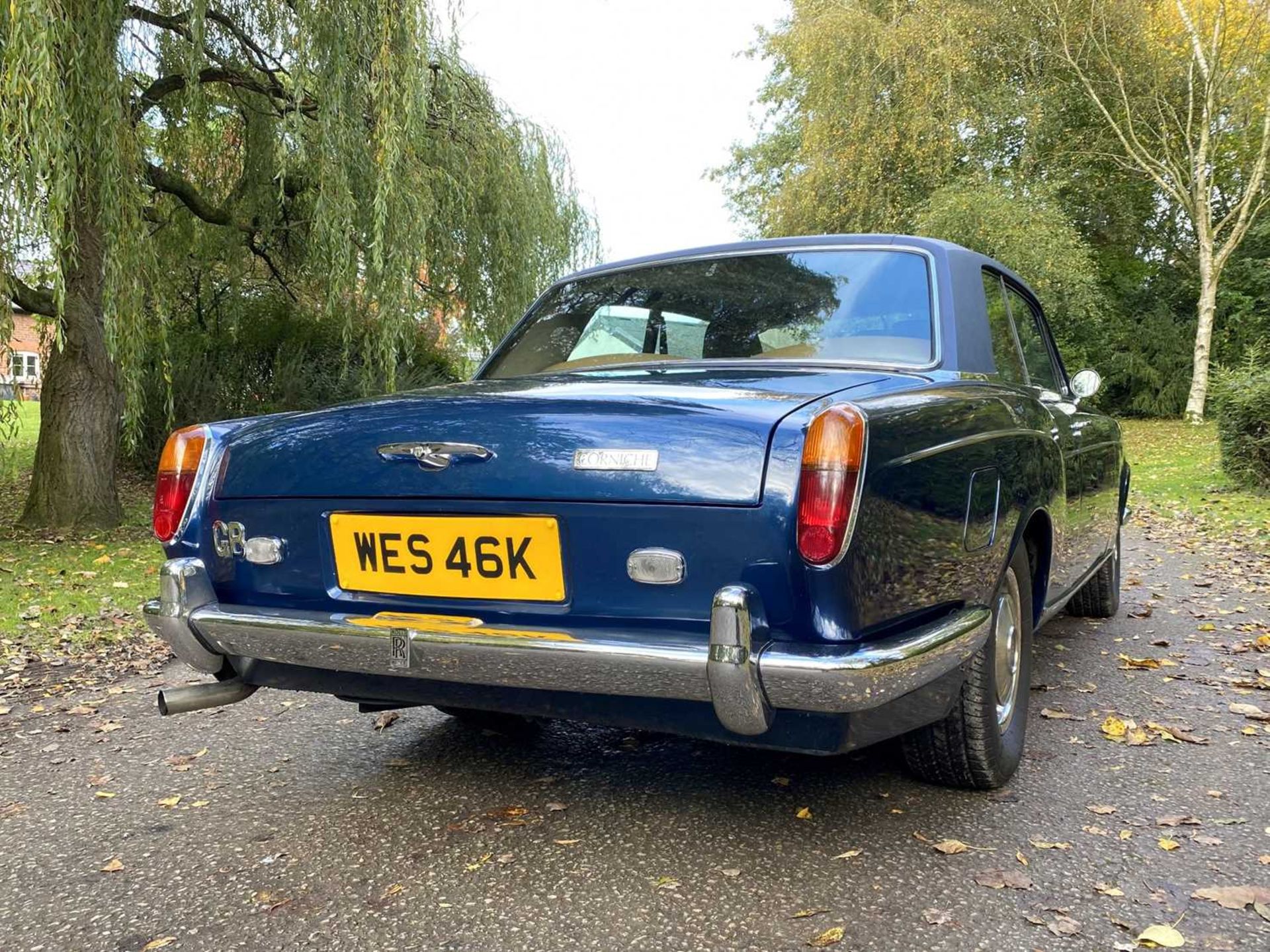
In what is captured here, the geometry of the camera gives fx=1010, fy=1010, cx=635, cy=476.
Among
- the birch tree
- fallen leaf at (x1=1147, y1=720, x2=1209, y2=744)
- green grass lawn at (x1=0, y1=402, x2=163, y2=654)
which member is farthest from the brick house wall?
the birch tree

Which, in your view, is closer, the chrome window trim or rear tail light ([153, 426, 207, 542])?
rear tail light ([153, 426, 207, 542])

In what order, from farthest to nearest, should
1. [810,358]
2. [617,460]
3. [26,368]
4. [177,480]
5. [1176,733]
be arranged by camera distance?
1. [26,368]
2. [1176,733]
3. [810,358]
4. [177,480]
5. [617,460]

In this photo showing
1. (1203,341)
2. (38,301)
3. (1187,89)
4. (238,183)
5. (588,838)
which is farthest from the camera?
(1187,89)

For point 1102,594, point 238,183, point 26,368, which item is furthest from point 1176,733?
point 238,183

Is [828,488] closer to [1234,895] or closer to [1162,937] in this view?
[1162,937]

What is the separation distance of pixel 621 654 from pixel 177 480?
51.7 inches

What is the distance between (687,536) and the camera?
2.01m

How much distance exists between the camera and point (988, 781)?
2.65 meters

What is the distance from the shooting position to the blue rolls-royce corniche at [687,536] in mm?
1950

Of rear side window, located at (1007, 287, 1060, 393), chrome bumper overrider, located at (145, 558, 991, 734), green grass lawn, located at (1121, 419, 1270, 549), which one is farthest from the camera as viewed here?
green grass lawn, located at (1121, 419, 1270, 549)

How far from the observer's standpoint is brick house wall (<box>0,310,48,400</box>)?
6.38 meters

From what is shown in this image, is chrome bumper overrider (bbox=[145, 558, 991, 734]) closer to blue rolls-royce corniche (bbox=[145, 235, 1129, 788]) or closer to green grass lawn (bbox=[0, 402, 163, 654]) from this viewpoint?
blue rolls-royce corniche (bbox=[145, 235, 1129, 788])

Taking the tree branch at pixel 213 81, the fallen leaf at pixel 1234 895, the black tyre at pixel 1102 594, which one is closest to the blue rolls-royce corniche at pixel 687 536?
the fallen leaf at pixel 1234 895

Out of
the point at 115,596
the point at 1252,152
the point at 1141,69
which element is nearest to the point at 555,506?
the point at 115,596
